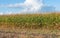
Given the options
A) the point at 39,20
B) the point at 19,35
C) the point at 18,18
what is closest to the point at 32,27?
the point at 39,20

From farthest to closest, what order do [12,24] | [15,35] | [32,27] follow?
[12,24] → [32,27] → [15,35]

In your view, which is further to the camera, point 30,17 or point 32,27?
point 30,17

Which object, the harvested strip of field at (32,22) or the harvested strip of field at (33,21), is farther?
the harvested strip of field at (33,21)

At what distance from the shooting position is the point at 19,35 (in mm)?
7410

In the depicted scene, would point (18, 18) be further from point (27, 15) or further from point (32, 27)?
point (32, 27)

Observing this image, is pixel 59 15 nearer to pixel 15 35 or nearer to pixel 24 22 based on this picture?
pixel 24 22

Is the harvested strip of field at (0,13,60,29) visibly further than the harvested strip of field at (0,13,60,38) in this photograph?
Yes

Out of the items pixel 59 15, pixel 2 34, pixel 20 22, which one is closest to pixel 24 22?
pixel 20 22

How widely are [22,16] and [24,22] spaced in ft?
3.05

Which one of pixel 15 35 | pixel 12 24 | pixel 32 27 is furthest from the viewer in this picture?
pixel 12 24

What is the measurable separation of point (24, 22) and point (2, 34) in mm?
5830

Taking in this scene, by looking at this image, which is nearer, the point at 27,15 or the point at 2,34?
the point at 2,34

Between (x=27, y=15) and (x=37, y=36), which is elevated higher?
(x=27, y=15)

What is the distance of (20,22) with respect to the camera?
13.4 m
